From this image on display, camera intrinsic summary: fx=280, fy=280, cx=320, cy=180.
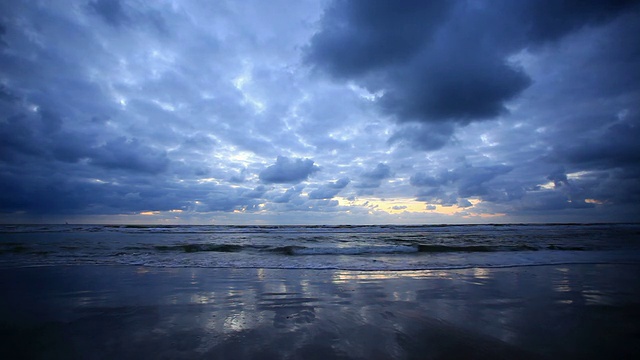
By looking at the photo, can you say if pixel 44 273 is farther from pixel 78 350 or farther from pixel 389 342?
pixel 389 342

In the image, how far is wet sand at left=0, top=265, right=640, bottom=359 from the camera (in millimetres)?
3762

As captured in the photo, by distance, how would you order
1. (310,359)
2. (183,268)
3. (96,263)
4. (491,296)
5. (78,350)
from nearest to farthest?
1. (310,359)
2. (78,350)
3. (491,296)
4. (183,268)
5. (96,263)

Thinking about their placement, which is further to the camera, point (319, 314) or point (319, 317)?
point (319, 314)

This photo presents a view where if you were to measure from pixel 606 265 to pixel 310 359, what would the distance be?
45.0 feet

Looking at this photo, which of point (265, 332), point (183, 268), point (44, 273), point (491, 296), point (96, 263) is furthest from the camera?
point (96, 263)

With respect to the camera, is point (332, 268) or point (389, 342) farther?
point (332, 268)

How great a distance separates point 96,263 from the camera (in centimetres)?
1172

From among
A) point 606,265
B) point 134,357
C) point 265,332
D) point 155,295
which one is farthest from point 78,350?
point 606,265

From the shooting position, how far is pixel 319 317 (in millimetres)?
5137

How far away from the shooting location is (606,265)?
11000mm

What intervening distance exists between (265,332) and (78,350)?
8.17ft

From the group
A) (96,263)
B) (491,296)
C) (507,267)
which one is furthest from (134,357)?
(507,267)

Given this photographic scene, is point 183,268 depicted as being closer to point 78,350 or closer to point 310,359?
point 78,350

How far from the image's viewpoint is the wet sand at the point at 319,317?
3.76 metres
